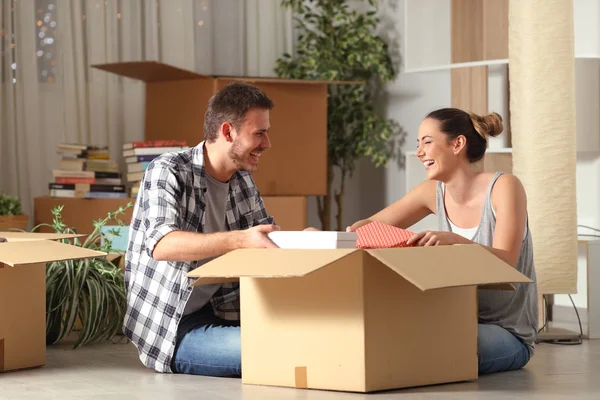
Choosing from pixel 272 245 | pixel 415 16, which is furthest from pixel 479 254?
pixel 415 16

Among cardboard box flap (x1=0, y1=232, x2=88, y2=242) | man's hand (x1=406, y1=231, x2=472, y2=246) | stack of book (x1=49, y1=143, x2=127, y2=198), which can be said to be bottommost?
cardboard box flap (x1=0, y1=232, x2=88, y2=242)

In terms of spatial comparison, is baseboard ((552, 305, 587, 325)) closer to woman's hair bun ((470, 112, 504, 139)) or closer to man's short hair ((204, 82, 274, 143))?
woman's hair bun ((470, 112, 504, 139))

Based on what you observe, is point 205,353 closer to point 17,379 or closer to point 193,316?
point 193,316

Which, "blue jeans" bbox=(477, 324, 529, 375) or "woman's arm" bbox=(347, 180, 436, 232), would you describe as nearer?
"blue jeans" bbox=(477, 324, 529, 375)

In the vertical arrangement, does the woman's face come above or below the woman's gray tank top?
above

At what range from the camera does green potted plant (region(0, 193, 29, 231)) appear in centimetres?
385

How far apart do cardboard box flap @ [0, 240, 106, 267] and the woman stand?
713mm

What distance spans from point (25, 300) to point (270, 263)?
86cm

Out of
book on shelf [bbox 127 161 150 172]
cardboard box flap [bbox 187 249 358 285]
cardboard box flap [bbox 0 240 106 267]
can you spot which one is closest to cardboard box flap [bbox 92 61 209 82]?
book on shelf [bbox 127 161 150 172]

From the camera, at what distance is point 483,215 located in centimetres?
250

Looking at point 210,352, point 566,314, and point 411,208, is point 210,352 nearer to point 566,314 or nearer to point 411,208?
point 411,208

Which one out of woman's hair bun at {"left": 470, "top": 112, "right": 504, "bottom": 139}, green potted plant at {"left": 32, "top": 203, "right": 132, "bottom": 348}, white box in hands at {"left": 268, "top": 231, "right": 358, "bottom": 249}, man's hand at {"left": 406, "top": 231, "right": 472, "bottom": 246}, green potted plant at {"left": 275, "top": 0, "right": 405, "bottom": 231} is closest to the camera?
white box in hands at {"left": 268, "top": 231, "right": 358, "bottom": 249}

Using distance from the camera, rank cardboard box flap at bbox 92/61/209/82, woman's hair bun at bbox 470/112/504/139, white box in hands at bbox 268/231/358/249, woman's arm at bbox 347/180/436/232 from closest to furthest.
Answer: white box in hands at bbox 268/231/358/249, woman's hair bun at bbox 470/112/504/139, woman's arm at bbox 347/180/436/232, cardboard box flap at bbox 92/61/209/82

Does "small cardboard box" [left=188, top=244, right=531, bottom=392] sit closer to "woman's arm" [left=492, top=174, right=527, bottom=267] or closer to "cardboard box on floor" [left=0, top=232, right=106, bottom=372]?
"woman's arm" [left=492, top=174, right=527, bottom=267]
